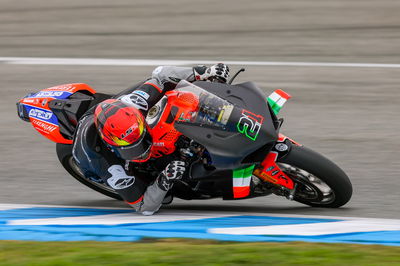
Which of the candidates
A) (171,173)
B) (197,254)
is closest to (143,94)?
(171,173)

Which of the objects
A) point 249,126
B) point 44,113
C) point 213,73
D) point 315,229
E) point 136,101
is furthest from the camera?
point 44,113

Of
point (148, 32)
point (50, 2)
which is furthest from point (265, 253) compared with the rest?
point (50, 2)

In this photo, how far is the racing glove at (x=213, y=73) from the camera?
6027 mm

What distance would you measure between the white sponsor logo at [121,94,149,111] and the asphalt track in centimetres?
105

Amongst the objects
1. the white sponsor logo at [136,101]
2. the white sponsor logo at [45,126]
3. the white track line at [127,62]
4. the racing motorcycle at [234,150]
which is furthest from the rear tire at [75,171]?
the white track line at [127,62]

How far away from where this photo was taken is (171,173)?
222 inches

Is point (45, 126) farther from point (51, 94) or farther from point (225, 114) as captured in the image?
point (225, 114)

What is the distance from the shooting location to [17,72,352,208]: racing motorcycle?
539 centimetres

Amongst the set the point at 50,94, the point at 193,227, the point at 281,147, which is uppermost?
the point at 281,147

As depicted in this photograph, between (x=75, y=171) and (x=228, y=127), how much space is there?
1846 mm

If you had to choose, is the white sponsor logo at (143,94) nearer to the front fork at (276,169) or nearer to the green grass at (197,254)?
the front fork at (276,169)

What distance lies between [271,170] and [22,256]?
1.90m

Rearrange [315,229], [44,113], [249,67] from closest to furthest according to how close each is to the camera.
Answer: [315,229]
[44,113]
[249,67]

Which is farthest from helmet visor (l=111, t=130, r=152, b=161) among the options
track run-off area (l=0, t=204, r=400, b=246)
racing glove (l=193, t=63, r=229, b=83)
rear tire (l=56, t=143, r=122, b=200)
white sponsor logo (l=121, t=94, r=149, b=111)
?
rear tire (l=56, t=143, r=122, b=200)
